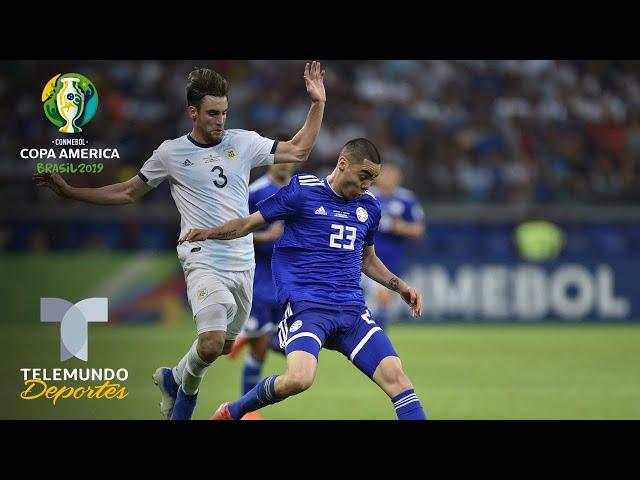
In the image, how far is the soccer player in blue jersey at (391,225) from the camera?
11945mm

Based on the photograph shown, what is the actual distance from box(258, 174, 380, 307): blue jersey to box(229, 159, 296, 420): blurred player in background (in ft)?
6.85

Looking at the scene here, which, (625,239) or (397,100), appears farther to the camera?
(397,100)

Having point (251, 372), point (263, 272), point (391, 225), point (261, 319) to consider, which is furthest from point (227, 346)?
point (391, 225)

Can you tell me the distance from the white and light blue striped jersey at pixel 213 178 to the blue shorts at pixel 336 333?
31.3 inches

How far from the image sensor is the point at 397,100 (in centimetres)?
2027

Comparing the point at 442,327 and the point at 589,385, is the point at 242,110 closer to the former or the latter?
the point at 442,327

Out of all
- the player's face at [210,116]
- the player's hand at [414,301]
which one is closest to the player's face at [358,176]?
the player's hand at [414,301]

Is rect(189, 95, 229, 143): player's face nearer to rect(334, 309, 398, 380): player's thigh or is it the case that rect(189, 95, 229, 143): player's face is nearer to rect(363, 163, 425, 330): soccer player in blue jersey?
rect(334, 309, 398, 380): player's thigh

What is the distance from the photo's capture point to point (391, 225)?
11930 millimetres

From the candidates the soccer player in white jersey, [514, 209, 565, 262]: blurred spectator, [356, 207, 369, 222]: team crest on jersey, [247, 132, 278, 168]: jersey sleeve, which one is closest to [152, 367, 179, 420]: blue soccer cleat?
the soccer player in white jersey

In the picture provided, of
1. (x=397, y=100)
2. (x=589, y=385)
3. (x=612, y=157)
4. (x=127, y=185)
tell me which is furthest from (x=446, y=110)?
(x=127, y=185)

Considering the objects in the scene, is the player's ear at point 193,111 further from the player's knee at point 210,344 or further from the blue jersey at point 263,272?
the blue jersey at point 263,272

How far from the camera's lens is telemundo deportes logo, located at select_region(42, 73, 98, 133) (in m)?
8.41

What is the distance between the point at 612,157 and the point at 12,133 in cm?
1016
